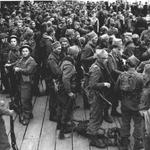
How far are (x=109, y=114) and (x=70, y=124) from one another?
4.59ft

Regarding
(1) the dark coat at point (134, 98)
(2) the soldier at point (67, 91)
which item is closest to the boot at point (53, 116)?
(2) the soldier at point (67, 91)

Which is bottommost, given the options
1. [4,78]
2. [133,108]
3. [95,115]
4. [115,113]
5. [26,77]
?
[115,113]

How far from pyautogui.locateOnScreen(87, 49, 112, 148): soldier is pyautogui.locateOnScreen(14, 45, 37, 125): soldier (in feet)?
6.05

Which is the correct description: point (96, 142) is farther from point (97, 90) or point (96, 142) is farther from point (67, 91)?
point (67, 91)

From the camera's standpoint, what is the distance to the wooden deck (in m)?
7.04

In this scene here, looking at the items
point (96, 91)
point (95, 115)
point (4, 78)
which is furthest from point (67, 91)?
point (4, 78)

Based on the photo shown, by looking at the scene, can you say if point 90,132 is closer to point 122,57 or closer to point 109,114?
point 109,114

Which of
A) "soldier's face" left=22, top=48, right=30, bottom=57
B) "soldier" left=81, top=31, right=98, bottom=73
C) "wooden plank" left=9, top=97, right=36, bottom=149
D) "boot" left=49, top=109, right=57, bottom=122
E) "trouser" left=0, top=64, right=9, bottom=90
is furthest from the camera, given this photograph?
"trouser" left=0, top=64, right=9, bottom=90

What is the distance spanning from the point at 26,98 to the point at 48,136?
1.17 m

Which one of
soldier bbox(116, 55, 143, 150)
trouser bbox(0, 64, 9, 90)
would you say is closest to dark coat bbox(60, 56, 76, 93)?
soldier bbox(116, 55, 143, 150)

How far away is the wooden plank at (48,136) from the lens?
23.2ft

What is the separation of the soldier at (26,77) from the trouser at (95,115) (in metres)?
1.92

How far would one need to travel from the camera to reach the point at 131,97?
627 cm

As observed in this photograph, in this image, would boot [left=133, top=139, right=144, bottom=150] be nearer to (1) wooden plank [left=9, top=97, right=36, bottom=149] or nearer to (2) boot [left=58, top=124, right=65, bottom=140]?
(2) boot [left=58, top=124, right=65, bottom=140]
